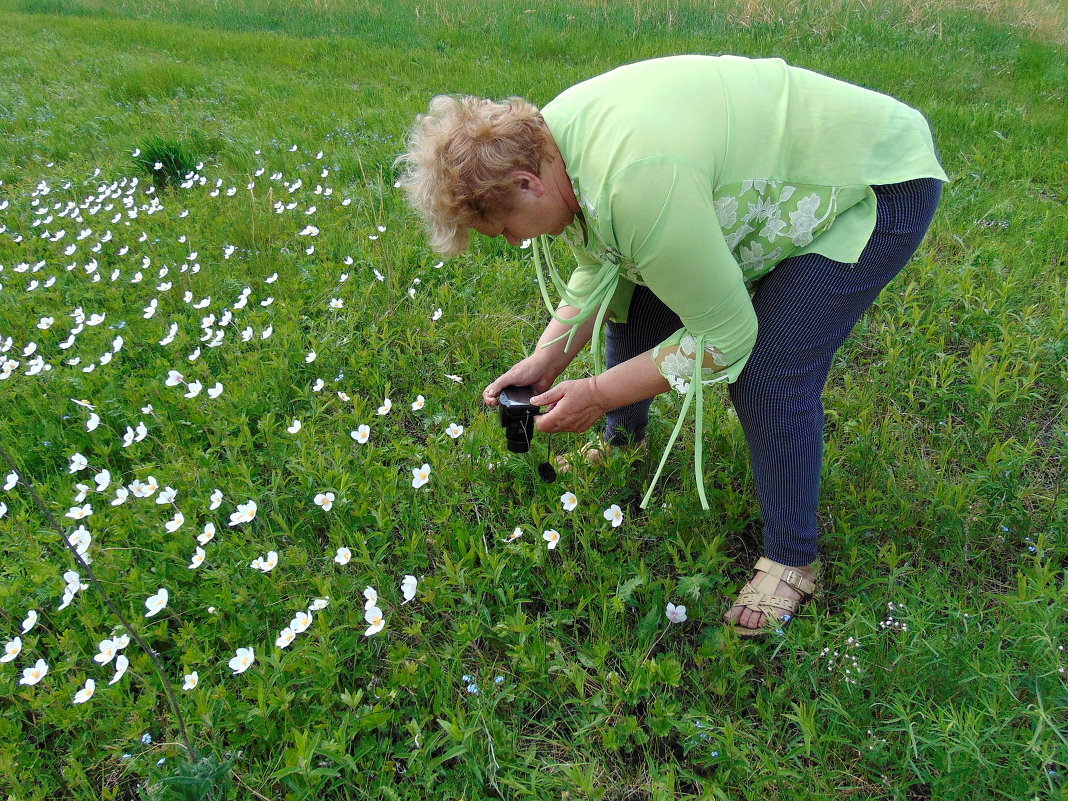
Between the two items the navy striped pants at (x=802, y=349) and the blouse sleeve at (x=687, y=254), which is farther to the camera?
the navy striped pants at (x=802, y=349)

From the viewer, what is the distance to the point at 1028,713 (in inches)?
61.3

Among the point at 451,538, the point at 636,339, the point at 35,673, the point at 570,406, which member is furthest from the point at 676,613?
the point at 35,673

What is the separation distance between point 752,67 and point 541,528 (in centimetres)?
134

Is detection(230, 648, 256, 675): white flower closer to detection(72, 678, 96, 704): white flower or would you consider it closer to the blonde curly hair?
detection(72, 678, 96, 704): white flower

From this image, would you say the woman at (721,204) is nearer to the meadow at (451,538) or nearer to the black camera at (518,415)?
the black camera at (518,415)

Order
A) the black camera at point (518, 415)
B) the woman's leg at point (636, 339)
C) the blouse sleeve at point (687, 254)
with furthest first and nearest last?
the woman's leg at point (636, 339)
the black camera at point (518, 415)
the blouse sleeve at point (687, 254)

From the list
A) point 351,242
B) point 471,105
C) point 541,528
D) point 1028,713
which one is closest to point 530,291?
point 351,242

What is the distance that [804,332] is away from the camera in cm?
173

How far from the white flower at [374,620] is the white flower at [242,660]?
0.92 ft

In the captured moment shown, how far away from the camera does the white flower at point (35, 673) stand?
1.83 metres

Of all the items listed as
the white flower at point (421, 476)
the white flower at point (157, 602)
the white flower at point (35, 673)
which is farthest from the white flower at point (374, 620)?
the white flower at point (35, 673)

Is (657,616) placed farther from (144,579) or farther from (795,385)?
(144,579)

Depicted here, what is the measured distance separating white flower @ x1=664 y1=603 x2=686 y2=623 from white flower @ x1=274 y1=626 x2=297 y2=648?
38.6 inches

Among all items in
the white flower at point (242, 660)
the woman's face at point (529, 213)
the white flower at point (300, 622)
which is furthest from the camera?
the white flower at point (300, 622)
